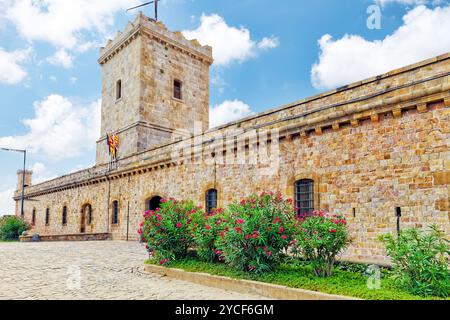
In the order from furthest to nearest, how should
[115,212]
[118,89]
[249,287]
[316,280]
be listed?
[118,89]
[115,212]
[249,287]
[316,280]

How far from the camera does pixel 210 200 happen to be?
48.2 feet

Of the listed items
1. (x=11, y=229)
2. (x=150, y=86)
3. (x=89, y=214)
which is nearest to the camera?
(x=11, y=229)

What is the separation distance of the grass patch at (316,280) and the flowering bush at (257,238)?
0.25m

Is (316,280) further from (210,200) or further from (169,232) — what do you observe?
(210,200)

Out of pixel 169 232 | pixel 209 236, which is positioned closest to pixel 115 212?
pixel 169 232

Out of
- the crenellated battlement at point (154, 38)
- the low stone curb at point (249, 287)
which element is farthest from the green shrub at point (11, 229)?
the low stone curb at point (249, 287)

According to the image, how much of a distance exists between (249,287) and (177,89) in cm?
1935

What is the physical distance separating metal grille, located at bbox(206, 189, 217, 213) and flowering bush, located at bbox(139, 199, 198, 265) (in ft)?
A: 14.6

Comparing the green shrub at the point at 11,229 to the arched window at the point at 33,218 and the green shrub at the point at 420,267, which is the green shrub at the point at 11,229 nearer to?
the arched window at the point at 33,218

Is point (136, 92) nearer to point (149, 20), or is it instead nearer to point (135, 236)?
point (149, 20)

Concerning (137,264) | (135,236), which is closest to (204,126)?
(135,236)

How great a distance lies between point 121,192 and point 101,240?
2.94 meters

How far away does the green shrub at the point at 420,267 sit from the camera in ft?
18.1
